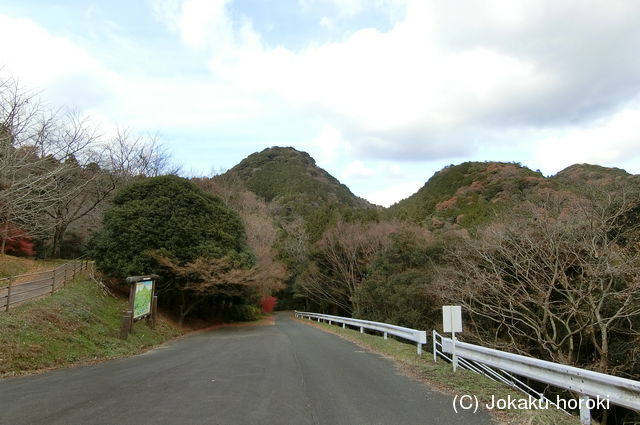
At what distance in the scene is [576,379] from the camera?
18.9ft

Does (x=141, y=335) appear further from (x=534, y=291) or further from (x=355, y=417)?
(x=534, y=291)

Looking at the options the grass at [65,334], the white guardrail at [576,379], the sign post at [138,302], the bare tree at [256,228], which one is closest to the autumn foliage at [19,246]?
the bare tree at [256,228]

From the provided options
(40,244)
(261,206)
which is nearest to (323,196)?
(261,206)

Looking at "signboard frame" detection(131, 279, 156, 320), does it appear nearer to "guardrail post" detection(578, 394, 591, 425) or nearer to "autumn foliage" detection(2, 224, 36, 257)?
"guardrail post" detection(578, 394, 591, 425)

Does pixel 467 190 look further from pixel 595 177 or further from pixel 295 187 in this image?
pixel 295 187

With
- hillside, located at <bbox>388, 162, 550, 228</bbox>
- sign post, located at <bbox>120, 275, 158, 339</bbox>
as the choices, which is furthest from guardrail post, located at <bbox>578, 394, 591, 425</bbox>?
hillside, located at <bbox>388, 162, 550, 228</bbox>

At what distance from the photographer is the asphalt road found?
5.46 m

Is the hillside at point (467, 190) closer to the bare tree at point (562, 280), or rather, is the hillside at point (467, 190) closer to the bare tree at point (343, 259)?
the bare tree at point (343, 259)

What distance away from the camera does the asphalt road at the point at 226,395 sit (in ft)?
17.9

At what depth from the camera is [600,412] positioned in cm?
1160

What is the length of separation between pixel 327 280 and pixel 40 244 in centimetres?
2518

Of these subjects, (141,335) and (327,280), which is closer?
(141,335)

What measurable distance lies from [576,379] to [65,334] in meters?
12.1

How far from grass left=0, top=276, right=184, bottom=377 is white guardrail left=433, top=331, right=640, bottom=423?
9459 mm
